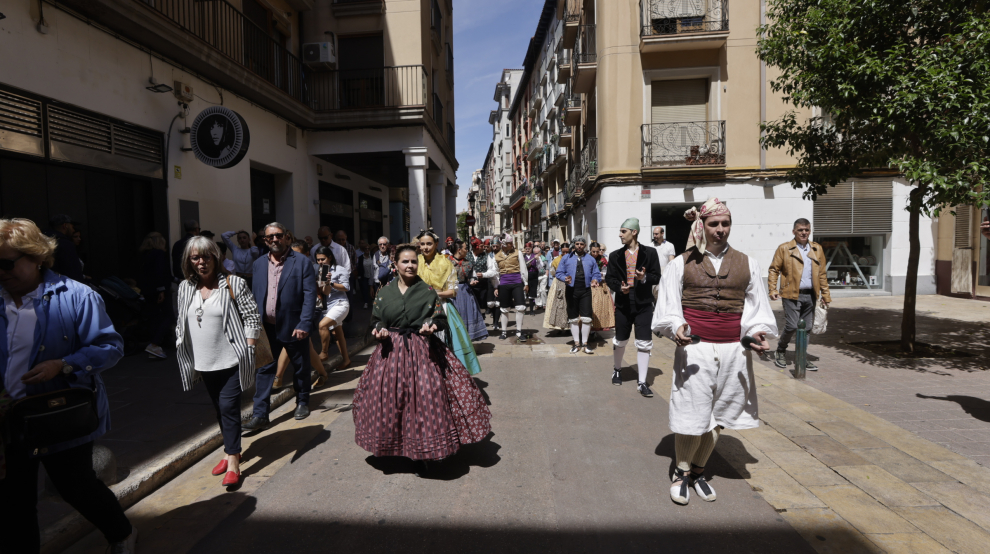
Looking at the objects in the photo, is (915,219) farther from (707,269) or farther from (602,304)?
(707,269)

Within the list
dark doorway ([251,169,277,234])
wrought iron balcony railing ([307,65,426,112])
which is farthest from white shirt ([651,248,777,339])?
wrought iron balcony railing ([307,65,426,112])

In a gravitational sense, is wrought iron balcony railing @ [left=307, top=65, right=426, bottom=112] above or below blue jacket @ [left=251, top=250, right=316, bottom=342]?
above

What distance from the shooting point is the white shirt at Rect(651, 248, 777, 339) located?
10.7 ft

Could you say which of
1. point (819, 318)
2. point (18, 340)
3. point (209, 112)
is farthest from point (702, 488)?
point (209, 112)

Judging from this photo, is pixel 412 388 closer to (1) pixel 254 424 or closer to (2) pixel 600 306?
(1) pixel 254 424

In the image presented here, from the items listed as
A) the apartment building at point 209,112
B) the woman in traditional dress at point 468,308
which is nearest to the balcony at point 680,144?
the apartment building at point 209,112

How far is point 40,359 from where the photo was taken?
2404 millimetres

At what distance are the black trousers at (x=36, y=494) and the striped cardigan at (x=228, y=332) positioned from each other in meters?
1.11

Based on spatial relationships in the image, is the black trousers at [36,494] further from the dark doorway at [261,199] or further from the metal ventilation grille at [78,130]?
the dark doorway at [261,199]

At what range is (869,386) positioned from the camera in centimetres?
609

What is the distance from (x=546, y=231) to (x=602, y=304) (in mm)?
24818

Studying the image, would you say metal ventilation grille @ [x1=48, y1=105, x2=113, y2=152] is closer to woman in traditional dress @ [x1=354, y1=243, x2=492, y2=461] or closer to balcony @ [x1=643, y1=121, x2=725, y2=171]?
woman in traditional dress @ [x1=354, y1=243, x2=492, y2=461]

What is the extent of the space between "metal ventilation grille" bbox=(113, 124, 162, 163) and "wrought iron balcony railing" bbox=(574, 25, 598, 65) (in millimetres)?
13888

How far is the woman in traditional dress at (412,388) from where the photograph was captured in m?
3.72
